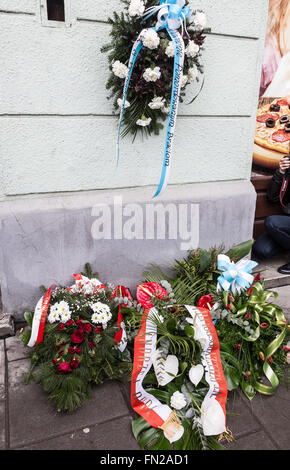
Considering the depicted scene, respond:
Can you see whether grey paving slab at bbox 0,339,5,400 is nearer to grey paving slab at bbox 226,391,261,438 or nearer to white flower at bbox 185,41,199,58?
grey paving slab at bbox 226,391,261,438

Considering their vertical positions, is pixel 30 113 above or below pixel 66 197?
above

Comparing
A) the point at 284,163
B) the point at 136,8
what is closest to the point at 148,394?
the point at 136,8

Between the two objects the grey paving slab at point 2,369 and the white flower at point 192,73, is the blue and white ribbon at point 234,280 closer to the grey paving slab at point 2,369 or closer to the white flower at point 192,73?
the white flower at point 192,73

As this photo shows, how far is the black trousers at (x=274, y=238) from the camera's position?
13.7ft

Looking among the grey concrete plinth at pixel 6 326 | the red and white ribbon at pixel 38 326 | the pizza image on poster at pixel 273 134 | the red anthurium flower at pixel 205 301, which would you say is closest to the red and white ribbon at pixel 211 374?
the red anthurium flower at pixel 205 301

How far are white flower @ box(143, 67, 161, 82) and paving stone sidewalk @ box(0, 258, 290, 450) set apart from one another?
7.46 feet

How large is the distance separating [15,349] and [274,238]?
2950 mm

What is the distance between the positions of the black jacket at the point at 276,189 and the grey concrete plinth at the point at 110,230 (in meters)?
0.55

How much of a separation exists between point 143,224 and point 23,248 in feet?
3.58

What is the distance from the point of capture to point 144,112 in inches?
123

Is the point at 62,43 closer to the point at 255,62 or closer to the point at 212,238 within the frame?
the point at 255,62

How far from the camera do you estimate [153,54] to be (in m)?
2.85

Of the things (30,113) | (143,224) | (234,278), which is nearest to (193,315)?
(234,278)

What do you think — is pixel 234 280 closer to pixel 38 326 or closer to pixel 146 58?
pixel 38 326
